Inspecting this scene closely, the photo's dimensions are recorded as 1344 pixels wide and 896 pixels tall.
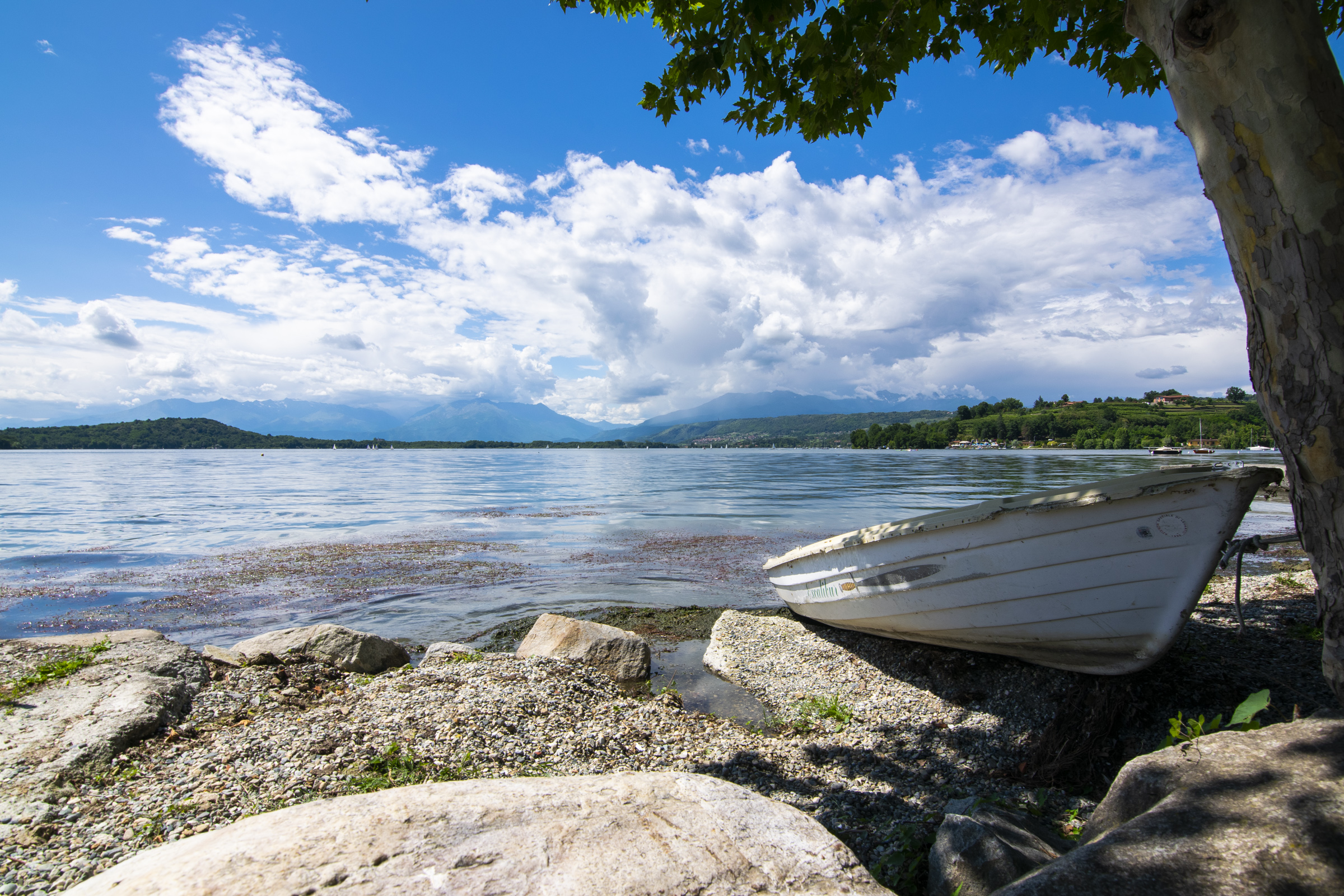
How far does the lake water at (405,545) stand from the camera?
12.9 metres

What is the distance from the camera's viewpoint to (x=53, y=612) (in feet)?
40.7

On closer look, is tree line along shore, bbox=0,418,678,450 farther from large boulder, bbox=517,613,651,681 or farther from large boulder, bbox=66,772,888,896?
large boulder, bbox=66,772,888,896

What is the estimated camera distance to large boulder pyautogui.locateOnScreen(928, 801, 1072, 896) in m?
3.29

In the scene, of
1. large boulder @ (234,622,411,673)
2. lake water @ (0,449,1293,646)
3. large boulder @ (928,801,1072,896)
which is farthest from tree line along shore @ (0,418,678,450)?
large boulder @ (928,801,1072,896)

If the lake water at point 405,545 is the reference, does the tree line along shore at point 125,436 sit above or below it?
above

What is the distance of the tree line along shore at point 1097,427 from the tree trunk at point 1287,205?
125038 mm

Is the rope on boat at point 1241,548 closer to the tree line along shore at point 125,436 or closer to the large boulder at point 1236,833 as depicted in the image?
the large boulder at point 1236,833

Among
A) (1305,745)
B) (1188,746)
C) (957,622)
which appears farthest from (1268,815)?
(957,622)

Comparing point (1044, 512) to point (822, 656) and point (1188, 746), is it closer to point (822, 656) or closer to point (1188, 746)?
point (1188, 746)

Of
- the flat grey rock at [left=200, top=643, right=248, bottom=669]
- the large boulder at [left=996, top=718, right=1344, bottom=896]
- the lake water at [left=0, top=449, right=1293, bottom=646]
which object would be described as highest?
the large boulder at [left=996, top=718, right=1344, bottom=896]

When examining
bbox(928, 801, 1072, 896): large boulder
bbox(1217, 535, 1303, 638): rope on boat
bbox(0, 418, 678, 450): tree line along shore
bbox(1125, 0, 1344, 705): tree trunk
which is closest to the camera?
bbox(1125, 0, 1344, 705): tree trunk

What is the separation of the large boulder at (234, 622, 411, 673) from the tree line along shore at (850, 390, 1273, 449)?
12689 cm

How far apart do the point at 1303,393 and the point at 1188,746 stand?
204cm

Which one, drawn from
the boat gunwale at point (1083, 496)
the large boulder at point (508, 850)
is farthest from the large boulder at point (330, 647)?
the boat gunwale at point (1083, 496)
